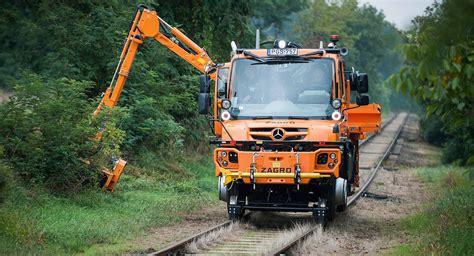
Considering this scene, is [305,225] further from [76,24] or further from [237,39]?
[237,39]

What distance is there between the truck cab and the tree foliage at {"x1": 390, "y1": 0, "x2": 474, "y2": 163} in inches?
154

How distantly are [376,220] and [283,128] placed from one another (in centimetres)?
396

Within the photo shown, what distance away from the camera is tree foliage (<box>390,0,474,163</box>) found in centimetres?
745

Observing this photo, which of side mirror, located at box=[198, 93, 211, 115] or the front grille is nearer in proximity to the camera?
the front grille

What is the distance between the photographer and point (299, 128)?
1512cm

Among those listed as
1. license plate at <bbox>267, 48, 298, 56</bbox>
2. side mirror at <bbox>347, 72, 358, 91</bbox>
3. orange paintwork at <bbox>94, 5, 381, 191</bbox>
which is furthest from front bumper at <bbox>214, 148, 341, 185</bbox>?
side mirror at <bbox>347, 72, 358, 91</bbox>

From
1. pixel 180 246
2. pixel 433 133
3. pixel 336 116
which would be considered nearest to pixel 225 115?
pixel 336 116

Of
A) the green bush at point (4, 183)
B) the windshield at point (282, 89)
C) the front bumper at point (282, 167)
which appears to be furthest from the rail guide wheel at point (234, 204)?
the green bush at point (4, 183)

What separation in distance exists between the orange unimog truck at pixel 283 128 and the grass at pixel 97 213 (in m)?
1.77

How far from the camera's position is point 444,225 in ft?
48.0

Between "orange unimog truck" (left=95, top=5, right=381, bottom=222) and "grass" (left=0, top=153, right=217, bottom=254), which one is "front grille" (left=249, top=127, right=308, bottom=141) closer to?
"orange unimog truck" (left=95, top=5, right=381, bottom=222)

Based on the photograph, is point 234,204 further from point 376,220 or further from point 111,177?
point 376,220

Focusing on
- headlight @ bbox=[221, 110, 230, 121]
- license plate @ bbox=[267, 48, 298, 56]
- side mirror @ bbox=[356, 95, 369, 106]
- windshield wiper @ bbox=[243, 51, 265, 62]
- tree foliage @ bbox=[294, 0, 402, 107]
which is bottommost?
headlight @ bbox=[221, 110, 230, 121]

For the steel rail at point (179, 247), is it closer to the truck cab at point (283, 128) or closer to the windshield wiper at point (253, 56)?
the truck cab at point (283, 128)
